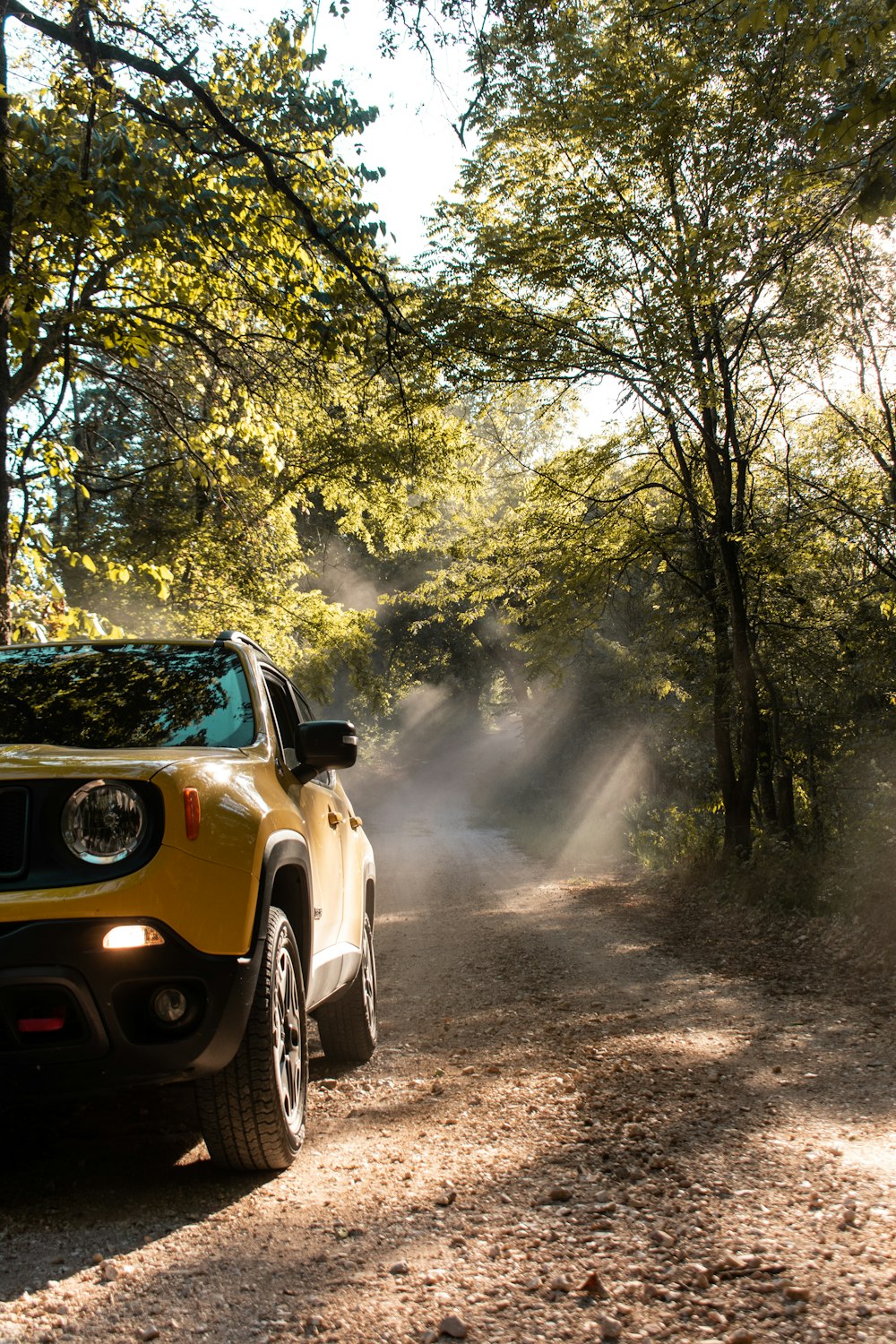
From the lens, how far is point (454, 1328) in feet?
8.32

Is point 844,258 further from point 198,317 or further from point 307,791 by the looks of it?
point 307,791

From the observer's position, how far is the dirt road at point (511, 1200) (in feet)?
8.63

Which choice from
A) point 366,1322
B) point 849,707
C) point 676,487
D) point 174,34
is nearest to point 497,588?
point 676,487

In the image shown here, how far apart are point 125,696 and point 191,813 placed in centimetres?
121

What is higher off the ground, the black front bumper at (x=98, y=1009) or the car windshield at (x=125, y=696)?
the car windshield at (x=125, y=696)

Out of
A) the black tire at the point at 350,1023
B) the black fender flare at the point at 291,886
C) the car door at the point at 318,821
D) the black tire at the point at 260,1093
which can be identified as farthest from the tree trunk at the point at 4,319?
the black tire at the point at 260,1093

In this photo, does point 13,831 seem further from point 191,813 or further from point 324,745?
point 324,745

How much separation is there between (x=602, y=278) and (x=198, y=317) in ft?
14.7

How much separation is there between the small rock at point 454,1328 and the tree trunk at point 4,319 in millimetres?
7060

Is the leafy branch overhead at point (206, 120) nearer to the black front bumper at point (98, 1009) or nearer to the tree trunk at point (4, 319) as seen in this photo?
the tree trunk at point (4, 319)

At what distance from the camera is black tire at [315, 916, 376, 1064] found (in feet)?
17.9

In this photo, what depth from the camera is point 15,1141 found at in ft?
13.1

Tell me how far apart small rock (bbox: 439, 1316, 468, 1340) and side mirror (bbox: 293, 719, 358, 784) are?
2.24m

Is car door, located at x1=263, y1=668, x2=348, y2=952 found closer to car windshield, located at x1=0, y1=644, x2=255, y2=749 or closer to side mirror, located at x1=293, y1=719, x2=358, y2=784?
side mirror, located at x1=293, y1=719, x2=358, y2=784
